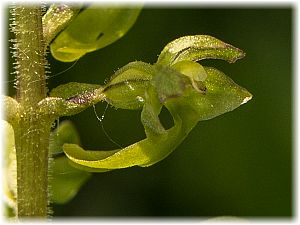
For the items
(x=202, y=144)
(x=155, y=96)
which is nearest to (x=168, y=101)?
(x=155, y=96)

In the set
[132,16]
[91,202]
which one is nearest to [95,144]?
[91,202]

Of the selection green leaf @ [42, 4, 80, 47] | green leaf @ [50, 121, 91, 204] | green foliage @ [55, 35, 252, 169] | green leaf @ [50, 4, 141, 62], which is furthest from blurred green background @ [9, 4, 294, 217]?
green foliage @ [55, 35, 252, 169]

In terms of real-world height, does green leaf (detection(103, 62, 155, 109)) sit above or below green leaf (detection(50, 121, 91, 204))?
above

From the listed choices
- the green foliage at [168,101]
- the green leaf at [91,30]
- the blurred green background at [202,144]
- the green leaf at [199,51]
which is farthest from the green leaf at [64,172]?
the blurred green background at [202,144]

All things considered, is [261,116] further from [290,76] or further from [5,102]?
[5,102]

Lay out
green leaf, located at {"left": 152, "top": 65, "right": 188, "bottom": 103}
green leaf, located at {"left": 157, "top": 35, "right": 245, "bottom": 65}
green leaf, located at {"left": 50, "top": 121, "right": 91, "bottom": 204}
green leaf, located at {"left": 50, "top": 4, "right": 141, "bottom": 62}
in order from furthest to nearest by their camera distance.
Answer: green leaf, located at {"left": 50, "top": 121, "right": 91, "bottom": 204} → green leaf, located at {"left": 50, "top": 4, "right": 141, "bottom": 62} → green leaf, located at {"left": 157, "top": 35, "right": 245, "bottom": 65} → green leaf, located at {"left": 152, "top": 65, "right": 188, "bottom": 103}

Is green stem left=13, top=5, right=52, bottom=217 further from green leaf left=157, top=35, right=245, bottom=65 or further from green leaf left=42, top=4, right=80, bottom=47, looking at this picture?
green leaf left=157, top=35, right=245, bottom=65

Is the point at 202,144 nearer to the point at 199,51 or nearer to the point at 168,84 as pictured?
the point at 199,51
